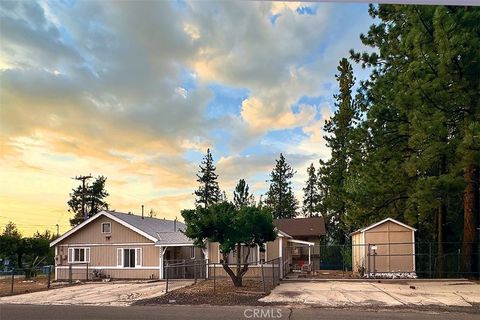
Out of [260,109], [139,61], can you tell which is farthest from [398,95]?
[139,61]

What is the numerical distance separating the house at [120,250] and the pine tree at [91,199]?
23.8 metres

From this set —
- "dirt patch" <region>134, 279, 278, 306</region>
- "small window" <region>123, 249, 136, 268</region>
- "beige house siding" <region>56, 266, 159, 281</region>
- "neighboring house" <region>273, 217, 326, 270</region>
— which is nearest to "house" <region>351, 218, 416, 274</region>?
"dirt patch" <region>134, 279, 278, 306</region>

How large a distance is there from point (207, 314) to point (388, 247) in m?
14.8

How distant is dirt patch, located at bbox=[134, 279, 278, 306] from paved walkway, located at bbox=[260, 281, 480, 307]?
702 mm

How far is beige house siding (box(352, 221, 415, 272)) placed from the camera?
80.6 feet

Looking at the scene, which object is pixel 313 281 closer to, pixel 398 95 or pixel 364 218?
pixel 364 218

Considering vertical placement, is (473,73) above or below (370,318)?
above

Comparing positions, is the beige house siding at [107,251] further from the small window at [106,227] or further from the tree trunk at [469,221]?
the tree trunk at [469,221]

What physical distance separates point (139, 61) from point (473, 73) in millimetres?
12920

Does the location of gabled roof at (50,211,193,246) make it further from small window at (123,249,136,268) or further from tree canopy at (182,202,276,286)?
tree canopy at (182,202,276,286)

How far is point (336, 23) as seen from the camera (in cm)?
780

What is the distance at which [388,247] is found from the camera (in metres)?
25.2

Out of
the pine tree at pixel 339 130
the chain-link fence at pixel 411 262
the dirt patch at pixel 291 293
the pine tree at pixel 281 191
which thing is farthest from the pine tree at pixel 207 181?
the dirt patch at pixel 291 293

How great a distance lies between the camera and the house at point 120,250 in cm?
2755
